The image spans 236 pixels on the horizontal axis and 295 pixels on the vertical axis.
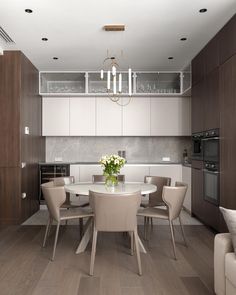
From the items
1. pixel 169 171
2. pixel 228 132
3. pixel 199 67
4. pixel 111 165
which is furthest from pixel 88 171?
pixel 228 132

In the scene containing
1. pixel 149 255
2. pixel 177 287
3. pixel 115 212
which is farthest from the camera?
pixel 149 255

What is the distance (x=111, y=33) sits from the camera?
3742mm

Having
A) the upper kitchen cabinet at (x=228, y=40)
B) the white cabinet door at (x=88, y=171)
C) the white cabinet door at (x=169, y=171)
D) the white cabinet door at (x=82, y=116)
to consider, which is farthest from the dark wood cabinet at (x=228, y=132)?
the white cabinet door at (x=82, y=116)

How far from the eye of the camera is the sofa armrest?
1968 mm

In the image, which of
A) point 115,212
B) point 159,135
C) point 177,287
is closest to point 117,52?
point 159,135

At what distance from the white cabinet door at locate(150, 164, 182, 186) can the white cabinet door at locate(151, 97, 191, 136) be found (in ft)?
2.31

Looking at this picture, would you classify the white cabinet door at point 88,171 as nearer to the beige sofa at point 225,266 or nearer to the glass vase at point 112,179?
the glass vase at point 112,179

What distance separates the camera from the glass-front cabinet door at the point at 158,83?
5.53 metres

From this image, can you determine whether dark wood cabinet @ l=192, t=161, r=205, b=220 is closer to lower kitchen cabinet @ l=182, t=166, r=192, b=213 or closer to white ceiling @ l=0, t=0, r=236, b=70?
lower kitchen cabinet @ l=182, t=166, r=192, b=213

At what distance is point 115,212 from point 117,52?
2.87 m

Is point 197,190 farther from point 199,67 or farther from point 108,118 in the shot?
point 108,118

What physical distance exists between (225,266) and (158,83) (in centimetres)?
423

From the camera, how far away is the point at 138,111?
571cm

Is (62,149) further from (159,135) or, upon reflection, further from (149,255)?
(149,255)
